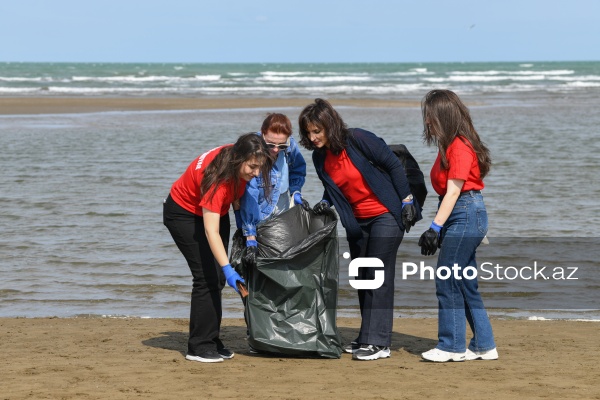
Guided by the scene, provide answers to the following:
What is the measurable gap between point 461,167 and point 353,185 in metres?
0.63

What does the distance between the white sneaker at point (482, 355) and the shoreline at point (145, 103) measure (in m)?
23.2

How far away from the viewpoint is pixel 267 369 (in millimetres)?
4855

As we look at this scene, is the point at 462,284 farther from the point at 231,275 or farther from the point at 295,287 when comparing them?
the point at 231,275

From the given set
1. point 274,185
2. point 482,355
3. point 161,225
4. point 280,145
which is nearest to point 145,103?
point 161,225

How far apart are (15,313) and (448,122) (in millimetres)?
3621

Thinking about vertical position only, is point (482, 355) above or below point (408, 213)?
below

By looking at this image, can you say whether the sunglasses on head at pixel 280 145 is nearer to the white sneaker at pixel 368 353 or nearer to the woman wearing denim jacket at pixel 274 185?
the woman wearing denim jacket at pixel 274 185

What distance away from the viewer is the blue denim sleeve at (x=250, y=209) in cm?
488

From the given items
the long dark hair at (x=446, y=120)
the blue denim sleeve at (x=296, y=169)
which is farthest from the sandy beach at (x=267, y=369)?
the long dark hair at (x=446, y=120)

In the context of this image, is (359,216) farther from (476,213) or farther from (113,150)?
(113,150)

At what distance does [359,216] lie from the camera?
5.04 meters

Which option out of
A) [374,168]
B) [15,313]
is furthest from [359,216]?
[15,313]

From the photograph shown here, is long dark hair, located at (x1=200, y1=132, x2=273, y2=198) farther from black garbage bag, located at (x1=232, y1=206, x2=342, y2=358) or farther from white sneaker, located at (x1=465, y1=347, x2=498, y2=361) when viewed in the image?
white sneaker, located at (x1=465, y1=347, x2=498, y2=361)

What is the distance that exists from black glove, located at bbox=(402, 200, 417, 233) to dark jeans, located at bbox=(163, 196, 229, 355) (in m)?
0.96
